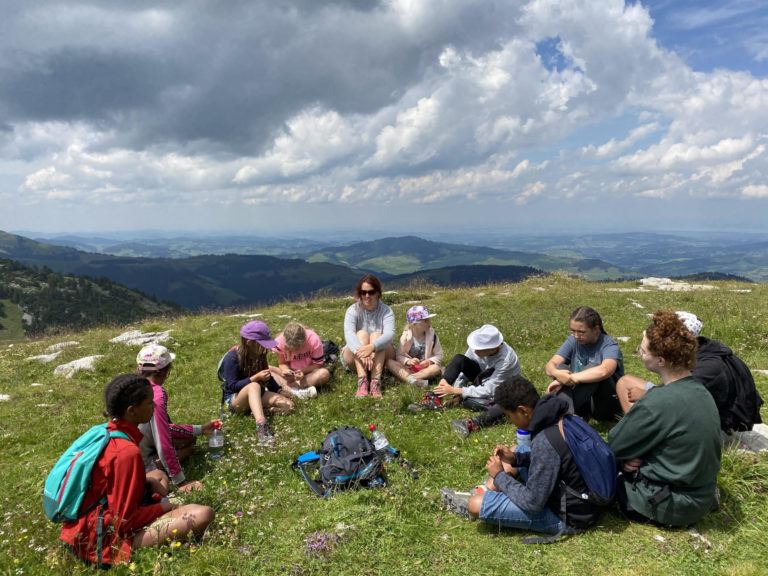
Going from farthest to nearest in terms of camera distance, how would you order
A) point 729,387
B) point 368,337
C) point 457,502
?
point 368,337 < point 729,387 < point 457,502

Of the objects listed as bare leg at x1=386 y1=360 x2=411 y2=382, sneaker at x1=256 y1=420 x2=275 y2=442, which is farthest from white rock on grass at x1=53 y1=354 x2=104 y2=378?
bare leg at x1=386 y1=360 x2=411 y2=382

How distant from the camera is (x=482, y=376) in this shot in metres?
9.46

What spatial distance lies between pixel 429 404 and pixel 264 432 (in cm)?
358

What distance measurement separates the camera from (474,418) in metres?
8.50

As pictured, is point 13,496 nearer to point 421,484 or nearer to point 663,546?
point 421,484

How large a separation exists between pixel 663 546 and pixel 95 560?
21.8ft

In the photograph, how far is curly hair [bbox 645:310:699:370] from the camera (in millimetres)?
4848

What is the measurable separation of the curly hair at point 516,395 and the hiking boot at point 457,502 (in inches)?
59.2

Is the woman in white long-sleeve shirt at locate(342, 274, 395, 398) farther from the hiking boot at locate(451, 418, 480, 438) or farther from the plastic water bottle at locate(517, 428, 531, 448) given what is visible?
the plastic water bottle at locate(517, 428, 531, 448)

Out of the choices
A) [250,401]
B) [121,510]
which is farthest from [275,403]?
[121,510]

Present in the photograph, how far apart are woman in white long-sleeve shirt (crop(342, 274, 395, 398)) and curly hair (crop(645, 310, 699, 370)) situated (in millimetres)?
6330

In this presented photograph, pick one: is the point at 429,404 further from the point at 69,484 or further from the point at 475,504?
the point at 69,484

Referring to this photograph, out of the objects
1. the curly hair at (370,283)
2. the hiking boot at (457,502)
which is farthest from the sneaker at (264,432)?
the curly hair at (370,283)

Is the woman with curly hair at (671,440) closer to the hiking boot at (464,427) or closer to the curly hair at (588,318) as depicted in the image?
the curly hair at (588,318)
